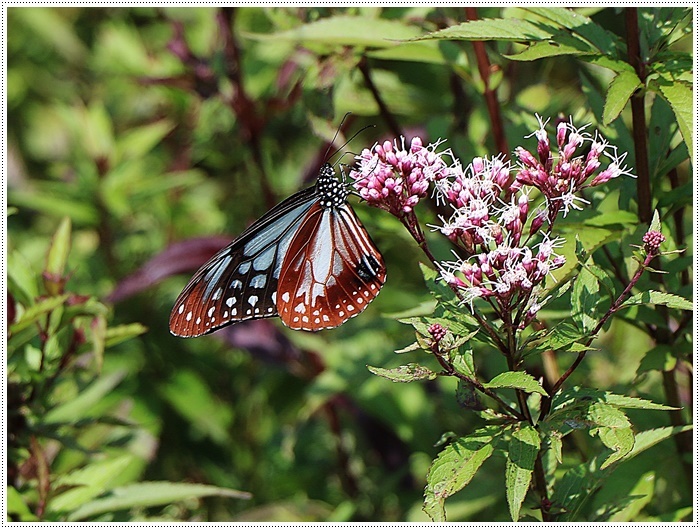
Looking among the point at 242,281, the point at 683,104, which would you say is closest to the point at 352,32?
the point at 242,281

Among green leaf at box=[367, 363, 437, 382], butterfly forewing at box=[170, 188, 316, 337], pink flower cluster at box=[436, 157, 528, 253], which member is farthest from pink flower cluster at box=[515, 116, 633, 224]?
butterfly forewing at box=[170, 188, 316, 337]

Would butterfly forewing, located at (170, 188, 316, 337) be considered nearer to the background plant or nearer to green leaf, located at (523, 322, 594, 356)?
the background plant

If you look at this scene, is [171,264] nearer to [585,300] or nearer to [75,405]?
[75,405]

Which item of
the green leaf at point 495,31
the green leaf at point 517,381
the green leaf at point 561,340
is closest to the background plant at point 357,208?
the green leaf at point 495,31

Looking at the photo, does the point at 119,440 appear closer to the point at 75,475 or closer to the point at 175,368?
the point at 75,475

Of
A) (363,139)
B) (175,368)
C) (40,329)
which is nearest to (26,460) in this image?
(40,329)

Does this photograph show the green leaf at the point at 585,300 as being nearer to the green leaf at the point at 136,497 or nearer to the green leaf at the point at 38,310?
the green leaf at the point at 136,497

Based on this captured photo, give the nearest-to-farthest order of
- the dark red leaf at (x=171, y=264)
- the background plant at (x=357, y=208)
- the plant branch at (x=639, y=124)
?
the plant branch at (x=639, y=124) → the background plant at (x=357, y=208) → the dark red leaf at (x=171, y=264)

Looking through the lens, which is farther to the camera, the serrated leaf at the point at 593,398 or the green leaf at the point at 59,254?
the green leaf at the point at 59,254
